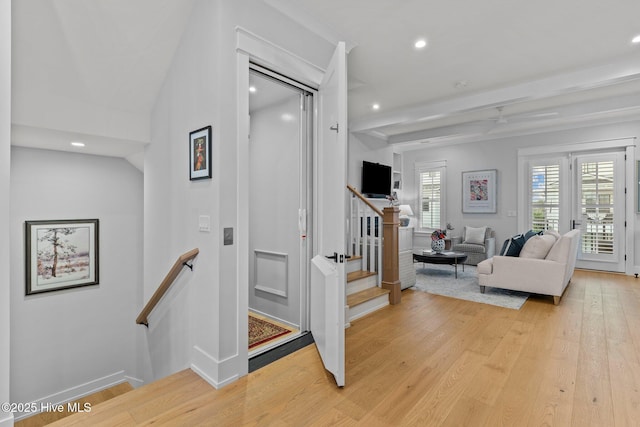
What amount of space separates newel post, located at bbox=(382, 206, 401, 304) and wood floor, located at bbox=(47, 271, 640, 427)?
0.69 meters

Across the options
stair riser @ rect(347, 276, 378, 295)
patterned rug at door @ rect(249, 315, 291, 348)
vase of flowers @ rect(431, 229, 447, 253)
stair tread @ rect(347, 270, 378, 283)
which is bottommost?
patterned rug at door @ rect(249, 315, 291, 348)

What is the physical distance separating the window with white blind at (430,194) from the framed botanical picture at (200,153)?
6707mm

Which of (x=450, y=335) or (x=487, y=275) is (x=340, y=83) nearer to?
(x=450, y=335)

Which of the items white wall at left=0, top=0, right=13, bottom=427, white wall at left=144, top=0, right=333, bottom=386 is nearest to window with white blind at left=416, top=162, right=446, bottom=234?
white wall at left=144, top=0, right=333, bottom=386

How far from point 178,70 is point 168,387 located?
236cm

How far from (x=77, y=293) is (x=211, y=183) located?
2.77m

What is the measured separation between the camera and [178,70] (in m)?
2.65

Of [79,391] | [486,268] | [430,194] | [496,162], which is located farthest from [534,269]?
[79,391]

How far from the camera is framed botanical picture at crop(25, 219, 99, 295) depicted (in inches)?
135

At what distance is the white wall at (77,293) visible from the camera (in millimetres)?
3352

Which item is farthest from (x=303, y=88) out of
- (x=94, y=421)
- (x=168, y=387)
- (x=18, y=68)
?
(x=94, y=421)

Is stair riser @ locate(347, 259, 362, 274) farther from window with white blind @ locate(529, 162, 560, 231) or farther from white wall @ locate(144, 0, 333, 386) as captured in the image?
window with white blind @ locate(529, 162, 560, 231)

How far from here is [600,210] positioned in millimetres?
6008

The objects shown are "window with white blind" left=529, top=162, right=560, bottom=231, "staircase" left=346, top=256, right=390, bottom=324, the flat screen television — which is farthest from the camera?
the flat screen television
